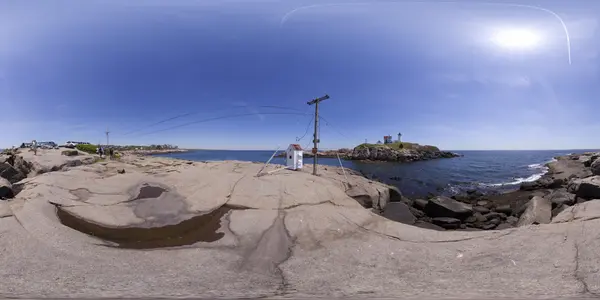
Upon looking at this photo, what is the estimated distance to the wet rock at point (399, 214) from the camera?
16.2 m

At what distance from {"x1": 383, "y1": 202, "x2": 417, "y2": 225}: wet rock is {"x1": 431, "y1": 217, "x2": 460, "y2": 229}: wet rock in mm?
1473

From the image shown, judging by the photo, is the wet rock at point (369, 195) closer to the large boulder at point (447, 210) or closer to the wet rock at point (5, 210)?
the large boulder at point (447, 210)

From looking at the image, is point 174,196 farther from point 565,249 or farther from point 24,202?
point 565,249

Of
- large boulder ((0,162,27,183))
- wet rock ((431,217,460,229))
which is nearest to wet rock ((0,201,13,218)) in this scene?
large boulder ((0,162,27,183))

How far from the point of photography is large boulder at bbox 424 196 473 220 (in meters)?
17.6

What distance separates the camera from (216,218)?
33.6 feet

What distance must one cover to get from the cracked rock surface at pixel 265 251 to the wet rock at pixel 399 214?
20.1 ft

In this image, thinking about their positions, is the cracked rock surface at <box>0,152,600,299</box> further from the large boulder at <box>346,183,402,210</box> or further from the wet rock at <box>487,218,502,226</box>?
the wet rock at <box>487,218,502,226</box>

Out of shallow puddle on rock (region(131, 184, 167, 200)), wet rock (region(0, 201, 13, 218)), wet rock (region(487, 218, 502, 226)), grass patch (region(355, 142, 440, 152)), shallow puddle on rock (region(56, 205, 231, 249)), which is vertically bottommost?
wet rock (region(487, 218, 502, 226))

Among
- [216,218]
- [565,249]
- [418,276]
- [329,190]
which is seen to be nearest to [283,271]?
[418,276]

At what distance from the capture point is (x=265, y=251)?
818cm

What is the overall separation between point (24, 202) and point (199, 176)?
21.9ft

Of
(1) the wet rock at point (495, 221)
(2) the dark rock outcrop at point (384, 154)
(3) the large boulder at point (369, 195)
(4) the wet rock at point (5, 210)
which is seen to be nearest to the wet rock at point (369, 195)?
(3) the large boulder at point (369, 195)

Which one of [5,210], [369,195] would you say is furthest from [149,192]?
[369,195]
